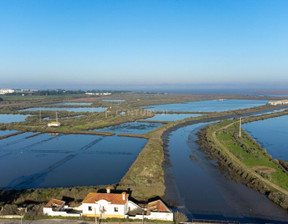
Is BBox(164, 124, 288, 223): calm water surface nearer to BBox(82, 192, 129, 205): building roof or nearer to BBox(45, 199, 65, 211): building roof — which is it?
BBox(82, 192, 129, 205): building roof

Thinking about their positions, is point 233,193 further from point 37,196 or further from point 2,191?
point 2,191

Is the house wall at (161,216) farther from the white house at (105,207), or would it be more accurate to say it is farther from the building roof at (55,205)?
the building roof at (55,205)

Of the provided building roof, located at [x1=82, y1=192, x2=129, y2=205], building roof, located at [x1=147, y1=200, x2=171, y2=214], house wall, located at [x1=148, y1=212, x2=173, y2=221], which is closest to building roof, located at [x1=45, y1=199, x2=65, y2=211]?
building roof, located at [x1=82, y1=192, x2=129, y2=205]

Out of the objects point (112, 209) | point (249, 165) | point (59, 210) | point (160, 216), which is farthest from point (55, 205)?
point (249, 165)

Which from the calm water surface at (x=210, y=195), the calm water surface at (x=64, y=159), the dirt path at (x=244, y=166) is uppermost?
the dirt path at (x=244, y=166)

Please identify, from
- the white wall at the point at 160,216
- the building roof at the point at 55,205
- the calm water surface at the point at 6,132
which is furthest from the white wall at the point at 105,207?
the calm water surface at the point at 6,132

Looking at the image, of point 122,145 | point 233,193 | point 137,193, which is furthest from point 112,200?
point 122,145
